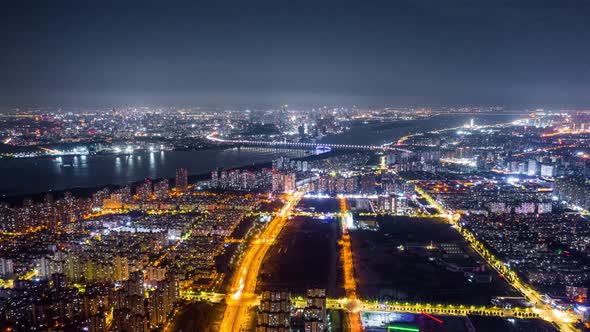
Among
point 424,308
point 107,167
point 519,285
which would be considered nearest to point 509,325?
point 424,308

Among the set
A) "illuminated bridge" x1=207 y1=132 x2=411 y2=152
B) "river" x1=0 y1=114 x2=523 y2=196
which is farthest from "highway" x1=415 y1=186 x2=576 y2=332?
"illuminated bridge" x1=207 y1=132 x2=411 y2=152

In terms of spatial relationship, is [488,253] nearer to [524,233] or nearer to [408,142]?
[524,233]

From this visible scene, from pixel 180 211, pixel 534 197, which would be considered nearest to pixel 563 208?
pixel 534 197

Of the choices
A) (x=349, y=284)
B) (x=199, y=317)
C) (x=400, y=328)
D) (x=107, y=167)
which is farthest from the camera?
(x=107, y=167)

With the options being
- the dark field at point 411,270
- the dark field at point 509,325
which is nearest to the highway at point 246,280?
the dark field at point 411,270

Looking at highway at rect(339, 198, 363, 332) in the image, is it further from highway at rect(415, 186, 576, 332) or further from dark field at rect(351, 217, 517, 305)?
highway at rect(415, 186, 576, 332)

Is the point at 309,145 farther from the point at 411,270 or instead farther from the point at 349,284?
the point at 349,284
